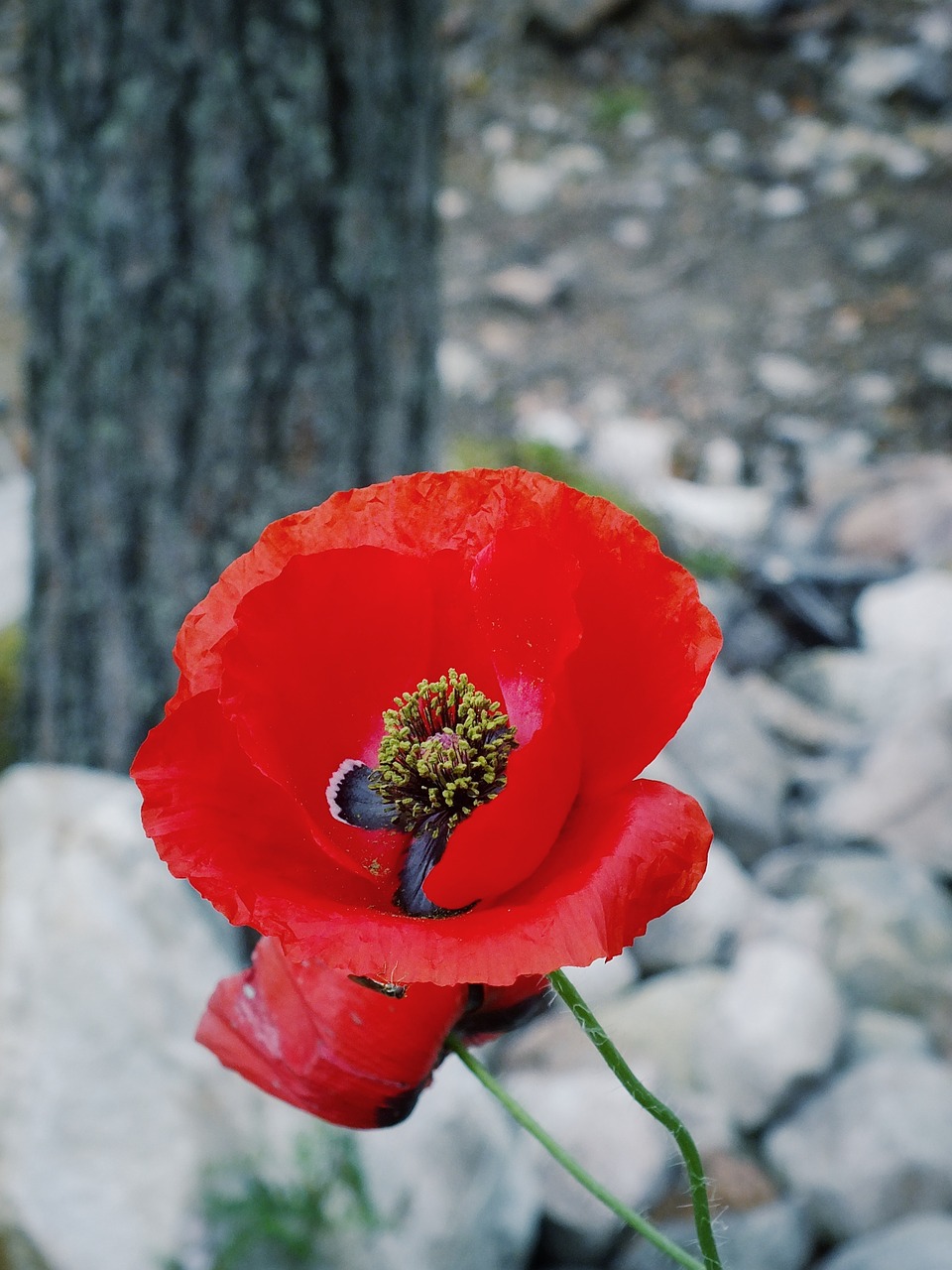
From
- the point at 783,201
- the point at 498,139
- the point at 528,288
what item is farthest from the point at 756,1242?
the point at 498,139

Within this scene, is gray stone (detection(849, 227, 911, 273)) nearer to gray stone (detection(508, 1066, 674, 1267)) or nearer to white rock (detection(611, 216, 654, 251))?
white rock (detection(611, 216, 654, 251))

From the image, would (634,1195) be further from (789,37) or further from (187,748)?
(789,37)

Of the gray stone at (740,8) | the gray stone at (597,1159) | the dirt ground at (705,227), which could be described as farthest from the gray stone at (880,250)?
the gray stone at (597,1159)

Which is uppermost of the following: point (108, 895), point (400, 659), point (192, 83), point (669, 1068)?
point (192, 83)

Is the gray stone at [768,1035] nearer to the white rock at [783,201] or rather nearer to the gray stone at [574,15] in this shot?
the white rock at [783,201]

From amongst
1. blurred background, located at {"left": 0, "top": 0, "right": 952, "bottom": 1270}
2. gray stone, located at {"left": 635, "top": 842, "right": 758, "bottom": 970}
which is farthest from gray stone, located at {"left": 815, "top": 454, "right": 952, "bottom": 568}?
gray stone, located at {"left": 635, "top": 842, "right": 758, "bottom": 970}

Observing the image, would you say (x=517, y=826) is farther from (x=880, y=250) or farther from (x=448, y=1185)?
(x=880, y=250)

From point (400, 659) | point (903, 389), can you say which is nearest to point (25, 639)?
point (400, 659)
